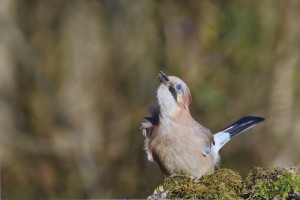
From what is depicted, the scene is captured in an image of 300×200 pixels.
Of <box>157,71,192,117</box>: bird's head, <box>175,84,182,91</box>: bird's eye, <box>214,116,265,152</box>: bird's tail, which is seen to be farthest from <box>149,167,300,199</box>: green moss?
<box>214,116,265,152</box>: bird's tail

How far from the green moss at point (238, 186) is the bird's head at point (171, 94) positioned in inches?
57.3

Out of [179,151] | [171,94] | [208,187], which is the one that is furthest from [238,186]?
[171,94]

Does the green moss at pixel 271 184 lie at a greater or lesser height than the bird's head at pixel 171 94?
lesser

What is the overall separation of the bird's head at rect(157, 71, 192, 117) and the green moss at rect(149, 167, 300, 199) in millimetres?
1456

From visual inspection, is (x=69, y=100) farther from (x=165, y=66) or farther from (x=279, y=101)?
(x=279, y=101)

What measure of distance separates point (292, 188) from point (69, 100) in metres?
7.37

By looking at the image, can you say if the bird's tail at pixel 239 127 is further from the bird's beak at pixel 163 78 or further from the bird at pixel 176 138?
the bird's beak at pixel 163 78

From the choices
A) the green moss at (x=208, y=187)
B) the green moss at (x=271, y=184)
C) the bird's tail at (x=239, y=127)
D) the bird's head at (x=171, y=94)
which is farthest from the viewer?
the bird's tail at (x=239, y=127)

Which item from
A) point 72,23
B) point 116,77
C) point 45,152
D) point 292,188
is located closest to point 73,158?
point 45,152

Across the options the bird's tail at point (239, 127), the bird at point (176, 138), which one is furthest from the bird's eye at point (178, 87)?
the bird's tail at point (239, 127)

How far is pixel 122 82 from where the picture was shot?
1057 cm

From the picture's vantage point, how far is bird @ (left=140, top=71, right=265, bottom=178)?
212 inches

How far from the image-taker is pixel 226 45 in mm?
10055

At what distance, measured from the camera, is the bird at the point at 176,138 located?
5387mm
